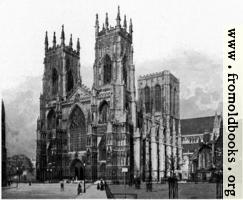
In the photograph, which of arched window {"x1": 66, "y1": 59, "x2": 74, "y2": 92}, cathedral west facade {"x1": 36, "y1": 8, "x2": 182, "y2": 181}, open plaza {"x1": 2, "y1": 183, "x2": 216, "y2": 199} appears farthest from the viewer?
arched window {"x1": 66, "y1": 59, "x2": 74, "y2": 92}

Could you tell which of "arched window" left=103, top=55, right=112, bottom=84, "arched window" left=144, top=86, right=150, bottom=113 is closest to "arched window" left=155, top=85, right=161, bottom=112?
"arched window" left=144, top=86, right=150, bottom=113

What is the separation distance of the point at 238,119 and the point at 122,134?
76.4 feet

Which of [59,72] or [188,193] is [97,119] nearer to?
[59,72]

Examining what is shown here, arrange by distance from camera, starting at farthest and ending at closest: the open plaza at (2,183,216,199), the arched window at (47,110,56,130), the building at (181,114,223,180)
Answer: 1. the arched window at (47,110,56,130)
2. the building at (181,114,223,180)
3. the open plaza at (2,183,216,199)

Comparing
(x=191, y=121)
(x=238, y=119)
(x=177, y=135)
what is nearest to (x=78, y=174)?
(x=177, y=135)

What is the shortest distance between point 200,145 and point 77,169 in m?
12.1

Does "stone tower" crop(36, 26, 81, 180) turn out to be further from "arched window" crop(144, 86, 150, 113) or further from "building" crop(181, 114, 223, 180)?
"building" crop(181, 114, 223, 180)

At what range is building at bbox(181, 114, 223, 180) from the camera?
35.8m

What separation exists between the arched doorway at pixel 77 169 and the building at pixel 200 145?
1028 centimetres

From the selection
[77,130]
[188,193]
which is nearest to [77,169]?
[77,130]

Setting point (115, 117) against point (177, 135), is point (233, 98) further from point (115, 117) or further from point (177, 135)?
point (177, 135)

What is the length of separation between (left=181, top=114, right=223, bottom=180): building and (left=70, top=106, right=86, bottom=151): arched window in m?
10.7

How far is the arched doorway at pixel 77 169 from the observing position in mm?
36500

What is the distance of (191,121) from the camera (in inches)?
2047
